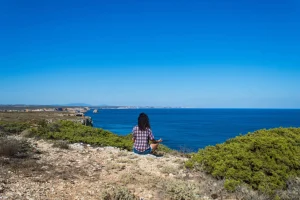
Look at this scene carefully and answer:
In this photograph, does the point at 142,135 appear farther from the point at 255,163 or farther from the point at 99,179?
the point at 255,163

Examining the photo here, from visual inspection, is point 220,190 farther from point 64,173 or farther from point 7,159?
point 7,159

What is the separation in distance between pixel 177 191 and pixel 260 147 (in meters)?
4.11

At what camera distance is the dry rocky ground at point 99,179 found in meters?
6.18

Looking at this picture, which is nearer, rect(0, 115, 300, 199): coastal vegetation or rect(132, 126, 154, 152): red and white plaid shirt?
rect(0, 115, 300, 199): coastal vegetation

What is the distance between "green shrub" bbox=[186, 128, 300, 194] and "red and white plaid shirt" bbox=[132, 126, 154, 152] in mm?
2157

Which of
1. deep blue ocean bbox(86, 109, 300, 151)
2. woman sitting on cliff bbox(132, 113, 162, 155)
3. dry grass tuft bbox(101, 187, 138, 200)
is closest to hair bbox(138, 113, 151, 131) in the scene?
woman sitting on cliff bbox(132, 113, 162, 155)

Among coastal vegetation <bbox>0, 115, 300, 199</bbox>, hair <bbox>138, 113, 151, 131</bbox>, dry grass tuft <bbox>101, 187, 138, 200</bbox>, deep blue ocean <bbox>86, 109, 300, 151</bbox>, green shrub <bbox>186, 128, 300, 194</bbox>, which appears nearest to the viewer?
dry grass tuft <bbox>101, 187, 138, 200</bbox>

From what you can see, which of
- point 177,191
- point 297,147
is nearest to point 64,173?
point 177,191

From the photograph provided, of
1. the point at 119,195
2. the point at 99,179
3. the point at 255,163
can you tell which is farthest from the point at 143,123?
the point at 119,195

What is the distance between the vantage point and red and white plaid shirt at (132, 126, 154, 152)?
1037 centimetres

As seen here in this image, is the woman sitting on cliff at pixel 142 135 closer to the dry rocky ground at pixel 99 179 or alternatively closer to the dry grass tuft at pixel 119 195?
the dry rocky ground at pixel 99 179

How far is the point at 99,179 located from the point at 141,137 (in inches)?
130

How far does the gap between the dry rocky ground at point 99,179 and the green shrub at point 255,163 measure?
1.72 ft

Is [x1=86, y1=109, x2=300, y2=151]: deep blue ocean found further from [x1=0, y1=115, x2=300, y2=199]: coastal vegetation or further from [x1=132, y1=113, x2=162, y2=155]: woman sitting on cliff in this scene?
[x1=0, y1=115, x2=300, y2=199]: coastal vegetation
